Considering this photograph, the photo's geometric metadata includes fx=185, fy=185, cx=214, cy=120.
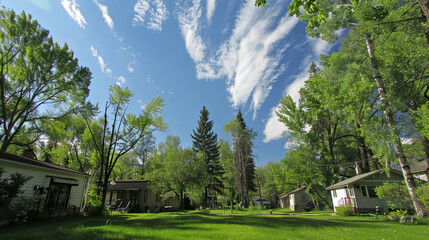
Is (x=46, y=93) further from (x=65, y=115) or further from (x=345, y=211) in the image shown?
(x=345, y=211)

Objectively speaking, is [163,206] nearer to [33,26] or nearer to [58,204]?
[58,204]

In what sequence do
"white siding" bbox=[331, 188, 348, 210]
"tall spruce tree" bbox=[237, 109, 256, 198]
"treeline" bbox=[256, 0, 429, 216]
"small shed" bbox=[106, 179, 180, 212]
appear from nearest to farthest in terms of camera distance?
1. "treeline" bbox=[256, 0, 429, 216]
2. "white siding" bbox=[331, 188, 348, 210]
3. "small shed" bbox=[106, 179, 180, 212]
4. "tall spruce tree" bbox=[237, 109, 256, 198]

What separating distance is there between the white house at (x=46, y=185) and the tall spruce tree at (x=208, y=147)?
77.7 ft

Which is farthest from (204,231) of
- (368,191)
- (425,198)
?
(368,191)

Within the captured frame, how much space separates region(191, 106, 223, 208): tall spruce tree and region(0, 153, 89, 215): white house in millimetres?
23670

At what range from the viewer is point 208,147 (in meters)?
40.1

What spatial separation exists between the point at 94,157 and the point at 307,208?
120 ft

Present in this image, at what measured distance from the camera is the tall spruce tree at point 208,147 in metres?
38.2

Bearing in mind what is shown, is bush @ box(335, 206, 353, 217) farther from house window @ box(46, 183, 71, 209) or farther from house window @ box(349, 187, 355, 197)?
house window @ box(46, 183, 71, 209)

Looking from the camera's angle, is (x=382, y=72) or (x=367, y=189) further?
(x=367, y=189)

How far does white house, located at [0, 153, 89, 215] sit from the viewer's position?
449 inches

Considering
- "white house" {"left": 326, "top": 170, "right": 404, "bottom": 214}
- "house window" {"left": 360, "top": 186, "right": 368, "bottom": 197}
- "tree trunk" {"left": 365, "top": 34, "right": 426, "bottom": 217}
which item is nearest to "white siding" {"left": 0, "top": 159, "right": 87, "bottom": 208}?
"tree trunk" {"left": 365, "top": 34, "right": 426, "bottom": 217}

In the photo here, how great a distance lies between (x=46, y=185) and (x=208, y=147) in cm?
2878

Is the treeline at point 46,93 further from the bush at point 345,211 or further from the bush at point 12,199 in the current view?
the bush at point 345,211
